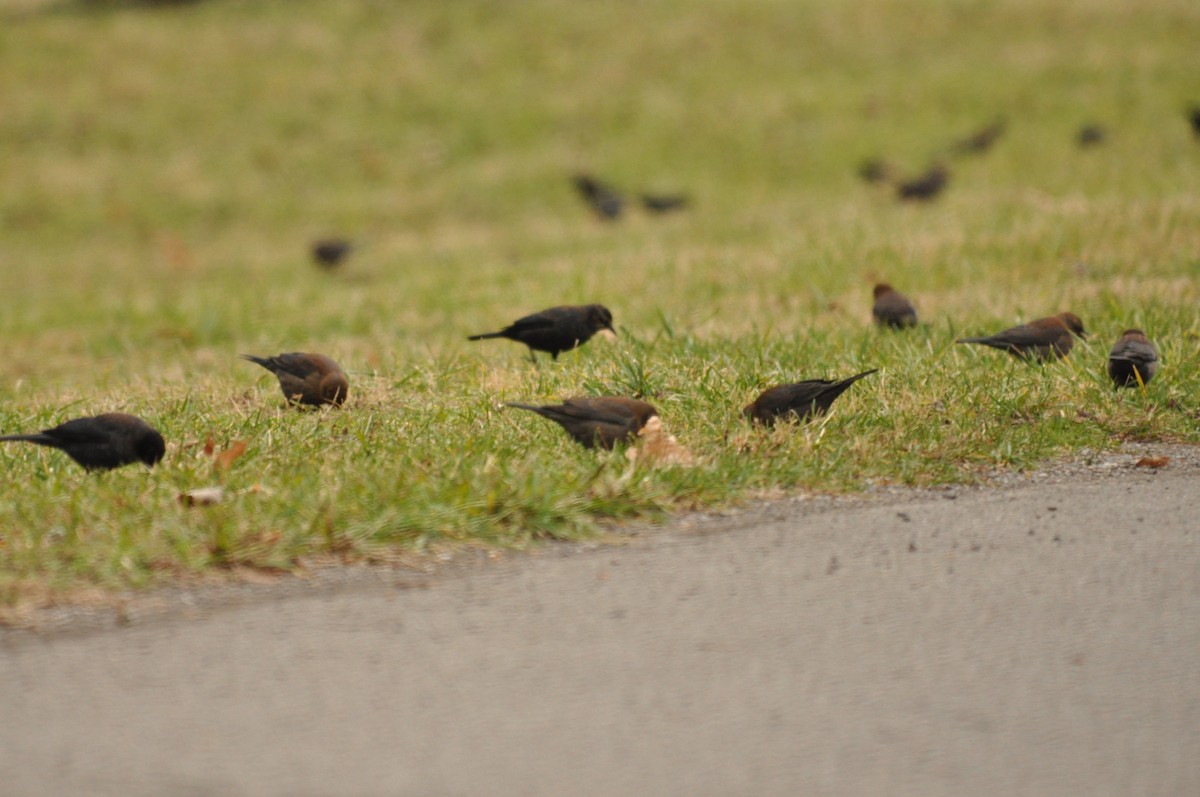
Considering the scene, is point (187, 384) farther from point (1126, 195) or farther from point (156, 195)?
point (156, 195)

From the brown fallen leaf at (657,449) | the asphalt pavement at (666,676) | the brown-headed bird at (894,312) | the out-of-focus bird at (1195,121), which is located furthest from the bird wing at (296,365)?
the out-of-focus bird at (1195,121)

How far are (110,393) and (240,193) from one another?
1372cm

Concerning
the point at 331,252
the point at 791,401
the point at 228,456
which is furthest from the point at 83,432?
the point at 331,252

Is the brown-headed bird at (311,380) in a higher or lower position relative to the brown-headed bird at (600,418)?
lower

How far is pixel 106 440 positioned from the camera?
5.00m

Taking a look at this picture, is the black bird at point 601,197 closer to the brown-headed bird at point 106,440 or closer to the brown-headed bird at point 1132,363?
the brown-headed bird at point 1132,363

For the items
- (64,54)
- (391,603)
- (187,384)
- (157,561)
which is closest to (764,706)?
(391,603)

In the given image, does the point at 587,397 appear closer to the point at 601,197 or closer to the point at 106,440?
the point at 106,440

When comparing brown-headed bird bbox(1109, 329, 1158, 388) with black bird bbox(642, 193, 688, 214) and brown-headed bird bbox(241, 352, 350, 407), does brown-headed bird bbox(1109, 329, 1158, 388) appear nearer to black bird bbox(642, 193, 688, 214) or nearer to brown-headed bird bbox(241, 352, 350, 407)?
brown-headed bird bbox(241, 352, 350, 407)

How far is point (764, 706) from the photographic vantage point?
3115 mm

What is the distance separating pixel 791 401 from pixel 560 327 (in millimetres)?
2142

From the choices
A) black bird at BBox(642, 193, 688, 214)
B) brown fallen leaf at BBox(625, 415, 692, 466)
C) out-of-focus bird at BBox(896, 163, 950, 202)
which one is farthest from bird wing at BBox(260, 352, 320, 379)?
black bird at BBox(642, 193, 688, 214)

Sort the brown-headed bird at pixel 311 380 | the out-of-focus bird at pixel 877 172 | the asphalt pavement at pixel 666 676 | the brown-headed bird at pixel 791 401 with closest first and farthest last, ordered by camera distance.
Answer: the asphalt pavement at pixel 666 676, the brown-headed bird at pixel 791 401, the brown-headed bird at pixel 311 380, the out-of-focus bird at pixel 877 172

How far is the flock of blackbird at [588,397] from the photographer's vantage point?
5.03 metres
